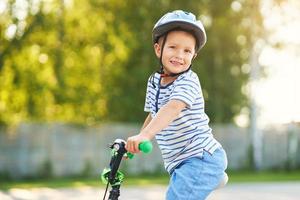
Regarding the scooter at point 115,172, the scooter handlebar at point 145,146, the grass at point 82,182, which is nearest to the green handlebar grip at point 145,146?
the scooter handlebar at point 145,146

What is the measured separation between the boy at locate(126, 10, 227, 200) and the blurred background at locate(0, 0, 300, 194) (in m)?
15.8

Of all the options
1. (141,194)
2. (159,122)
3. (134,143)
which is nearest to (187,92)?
(159,122)

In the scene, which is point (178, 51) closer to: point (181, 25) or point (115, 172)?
point (181, 25)

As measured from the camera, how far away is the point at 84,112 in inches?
850

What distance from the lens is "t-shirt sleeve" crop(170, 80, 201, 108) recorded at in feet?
11.7

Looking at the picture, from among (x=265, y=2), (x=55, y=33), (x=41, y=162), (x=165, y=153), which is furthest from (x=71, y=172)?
(x=165, y=153)

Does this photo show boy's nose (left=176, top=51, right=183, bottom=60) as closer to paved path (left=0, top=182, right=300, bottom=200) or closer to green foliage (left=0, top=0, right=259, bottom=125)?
paved path (left=0, top=182, right=300, bottom=200)

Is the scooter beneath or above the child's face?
beneath

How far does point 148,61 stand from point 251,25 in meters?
4.25

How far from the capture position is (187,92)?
142 inches

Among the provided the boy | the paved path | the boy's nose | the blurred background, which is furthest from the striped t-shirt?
the blurred background

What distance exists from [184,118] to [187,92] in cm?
16

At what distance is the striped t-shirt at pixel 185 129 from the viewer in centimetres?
368

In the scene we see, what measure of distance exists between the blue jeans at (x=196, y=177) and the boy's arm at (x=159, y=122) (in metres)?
0.34
